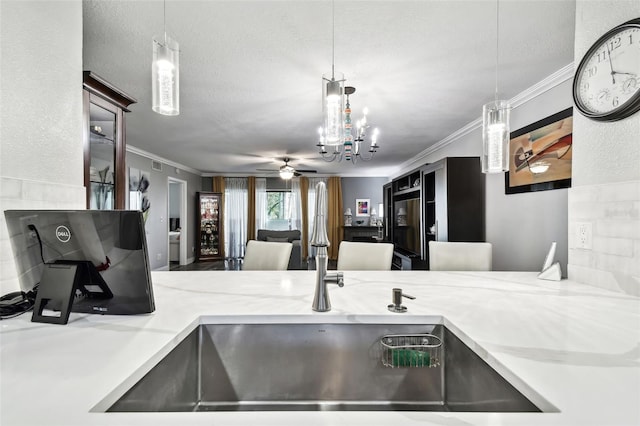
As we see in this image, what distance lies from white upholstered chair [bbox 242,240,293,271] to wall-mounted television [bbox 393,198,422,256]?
96.9 inches

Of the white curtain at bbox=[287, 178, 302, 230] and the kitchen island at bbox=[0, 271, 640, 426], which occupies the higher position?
the white curtain at bbox=[287, 178, 302, 230]

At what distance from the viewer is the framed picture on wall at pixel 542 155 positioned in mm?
2383

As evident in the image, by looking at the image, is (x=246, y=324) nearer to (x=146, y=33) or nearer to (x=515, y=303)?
(x=515, y=303)

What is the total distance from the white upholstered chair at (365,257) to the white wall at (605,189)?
992 millimetres

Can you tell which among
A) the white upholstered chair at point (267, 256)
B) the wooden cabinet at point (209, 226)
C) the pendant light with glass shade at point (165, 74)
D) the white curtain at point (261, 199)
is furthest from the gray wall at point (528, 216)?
the wooden cabinet at point (209, 226)

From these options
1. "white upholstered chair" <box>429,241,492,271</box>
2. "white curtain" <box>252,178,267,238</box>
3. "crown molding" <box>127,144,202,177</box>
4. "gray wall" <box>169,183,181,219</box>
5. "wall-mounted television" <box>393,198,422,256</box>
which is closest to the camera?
"white upholstered chair" <box>429,241,492,271</box>

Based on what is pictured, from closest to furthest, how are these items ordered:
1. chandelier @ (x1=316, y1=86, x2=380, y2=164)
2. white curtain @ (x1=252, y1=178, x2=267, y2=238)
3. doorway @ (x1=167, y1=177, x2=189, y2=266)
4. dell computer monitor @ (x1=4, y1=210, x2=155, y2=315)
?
dell computer monitor @ (x1=4, y1=210, x2=155, y2=315), chandelier @ (x1=316, y1=86, x2=380, y2=164), doorway @ (x1=167, y1=177, x2=189, y2=266), white curtain @ (x1=252, y1=178, x2=267, y2=238)

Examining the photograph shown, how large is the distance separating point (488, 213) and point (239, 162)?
4.90 metres

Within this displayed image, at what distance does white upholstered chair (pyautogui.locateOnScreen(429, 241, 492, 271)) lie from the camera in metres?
2.02

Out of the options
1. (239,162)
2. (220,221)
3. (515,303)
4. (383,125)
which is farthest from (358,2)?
(220,221)

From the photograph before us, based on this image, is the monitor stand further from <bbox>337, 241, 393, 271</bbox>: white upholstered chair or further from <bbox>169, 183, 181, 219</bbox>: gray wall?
<bbox>169, 183, 181, 219</bbox>: gray wall

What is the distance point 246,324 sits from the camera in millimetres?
951

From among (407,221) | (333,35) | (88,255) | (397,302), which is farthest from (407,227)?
(88,255)

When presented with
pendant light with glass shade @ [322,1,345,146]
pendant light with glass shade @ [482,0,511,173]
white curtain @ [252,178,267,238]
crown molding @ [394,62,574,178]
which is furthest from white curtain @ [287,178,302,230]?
pendant light with glass shade @ [482,0,511,173]
